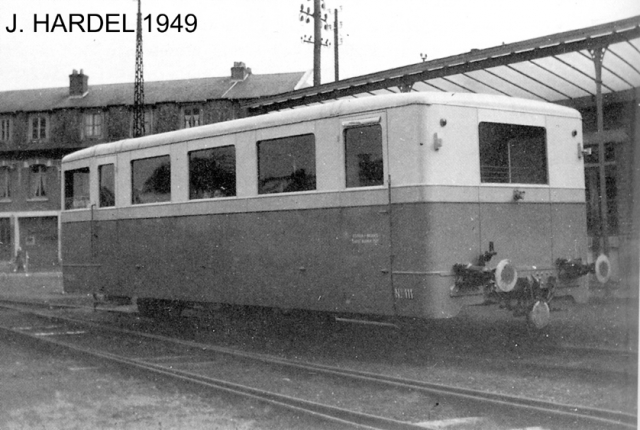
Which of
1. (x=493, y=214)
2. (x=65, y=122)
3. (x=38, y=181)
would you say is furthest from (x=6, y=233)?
(x=493, y=214)

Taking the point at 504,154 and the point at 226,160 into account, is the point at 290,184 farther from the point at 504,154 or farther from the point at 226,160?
the point at 504,154

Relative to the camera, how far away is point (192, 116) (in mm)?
43188

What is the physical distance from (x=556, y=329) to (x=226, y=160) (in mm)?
5035

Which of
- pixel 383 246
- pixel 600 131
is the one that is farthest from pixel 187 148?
pixel 600 131

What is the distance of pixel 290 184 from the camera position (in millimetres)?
10016

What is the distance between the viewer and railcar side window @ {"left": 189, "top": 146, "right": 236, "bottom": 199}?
35.4ft

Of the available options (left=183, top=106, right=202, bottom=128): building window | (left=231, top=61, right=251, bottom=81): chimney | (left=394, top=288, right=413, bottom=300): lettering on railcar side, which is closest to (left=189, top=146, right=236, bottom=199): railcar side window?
(left=394, top=288, right=413, bottom=300): lettering on railcar side

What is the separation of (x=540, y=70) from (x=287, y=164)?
7098 millimetres

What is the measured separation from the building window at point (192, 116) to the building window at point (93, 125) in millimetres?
5114

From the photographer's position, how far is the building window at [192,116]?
42.9 m

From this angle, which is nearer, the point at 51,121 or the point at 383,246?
the point at 383,246

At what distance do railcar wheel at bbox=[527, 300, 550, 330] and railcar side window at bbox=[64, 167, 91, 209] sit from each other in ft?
25.6

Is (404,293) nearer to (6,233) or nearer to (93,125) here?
(6,233)

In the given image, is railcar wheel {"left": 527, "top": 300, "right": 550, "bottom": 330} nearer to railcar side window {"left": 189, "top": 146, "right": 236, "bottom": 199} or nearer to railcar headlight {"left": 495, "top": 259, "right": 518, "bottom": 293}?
railcar headlight {"left": 495, "top": 259, "right": 518, "bottom": 293}
